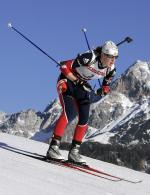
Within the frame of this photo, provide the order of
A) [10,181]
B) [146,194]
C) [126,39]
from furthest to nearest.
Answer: [126,39], [146,194], [10,181]

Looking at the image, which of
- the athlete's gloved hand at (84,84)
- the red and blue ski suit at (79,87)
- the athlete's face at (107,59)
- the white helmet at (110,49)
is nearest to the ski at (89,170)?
the red and blue ski suit at (79,87)

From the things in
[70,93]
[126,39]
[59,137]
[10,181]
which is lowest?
[10,181]

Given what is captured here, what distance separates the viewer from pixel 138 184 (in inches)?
430

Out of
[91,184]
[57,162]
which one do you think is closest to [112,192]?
[91,184]

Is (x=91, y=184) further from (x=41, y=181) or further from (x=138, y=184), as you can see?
(x=138, y=184)

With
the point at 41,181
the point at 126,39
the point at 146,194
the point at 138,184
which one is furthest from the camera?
the point at 126,39

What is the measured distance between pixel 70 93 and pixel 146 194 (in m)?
3.46

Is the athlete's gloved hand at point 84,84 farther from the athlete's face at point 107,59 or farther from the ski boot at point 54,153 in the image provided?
the ski boot at point 54,153

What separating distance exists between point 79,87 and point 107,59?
89cm

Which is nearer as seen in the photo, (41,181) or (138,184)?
(41,181)

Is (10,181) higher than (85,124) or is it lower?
lower

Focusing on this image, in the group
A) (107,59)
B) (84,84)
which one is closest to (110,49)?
(107,59)

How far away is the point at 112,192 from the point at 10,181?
2136mm

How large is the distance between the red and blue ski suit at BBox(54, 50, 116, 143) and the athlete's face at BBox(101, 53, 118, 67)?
4.7 inches
